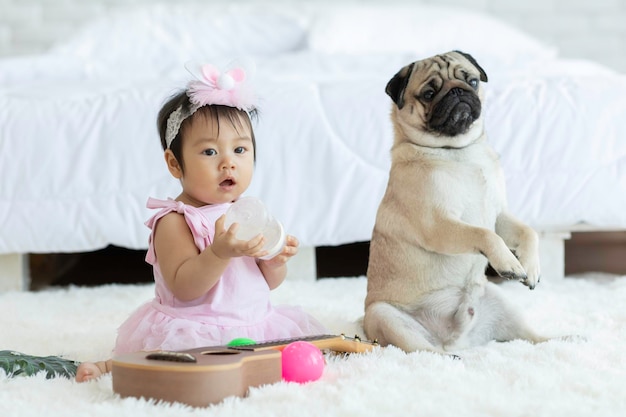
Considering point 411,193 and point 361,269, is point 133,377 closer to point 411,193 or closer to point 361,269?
point 411,193

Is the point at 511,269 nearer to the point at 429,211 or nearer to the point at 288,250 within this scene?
the point at 429,211

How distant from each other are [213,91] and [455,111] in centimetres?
43

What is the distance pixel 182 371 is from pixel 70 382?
0.28 meters

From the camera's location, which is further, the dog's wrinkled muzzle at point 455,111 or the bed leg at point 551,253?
the bed leg at point 551,253

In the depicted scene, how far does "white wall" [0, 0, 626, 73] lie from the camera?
4.32 metres

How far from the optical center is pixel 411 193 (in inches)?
58.4

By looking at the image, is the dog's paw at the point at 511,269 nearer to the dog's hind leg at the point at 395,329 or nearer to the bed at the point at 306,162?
the dog's hind leg at the point at 395,329

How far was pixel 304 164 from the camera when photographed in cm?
224

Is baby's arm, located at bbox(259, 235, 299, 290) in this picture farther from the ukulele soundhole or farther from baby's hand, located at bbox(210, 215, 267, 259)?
the ukulele soundhole

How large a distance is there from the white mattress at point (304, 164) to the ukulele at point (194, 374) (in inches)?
40.5

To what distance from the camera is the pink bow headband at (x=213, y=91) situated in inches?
57.7

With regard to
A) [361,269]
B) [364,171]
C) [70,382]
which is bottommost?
[361,269]

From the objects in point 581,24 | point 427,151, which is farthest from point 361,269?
point 581,24

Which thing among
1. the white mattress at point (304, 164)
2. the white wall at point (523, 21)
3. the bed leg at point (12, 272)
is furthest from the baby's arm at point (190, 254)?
the white wall at point (523, 21)
